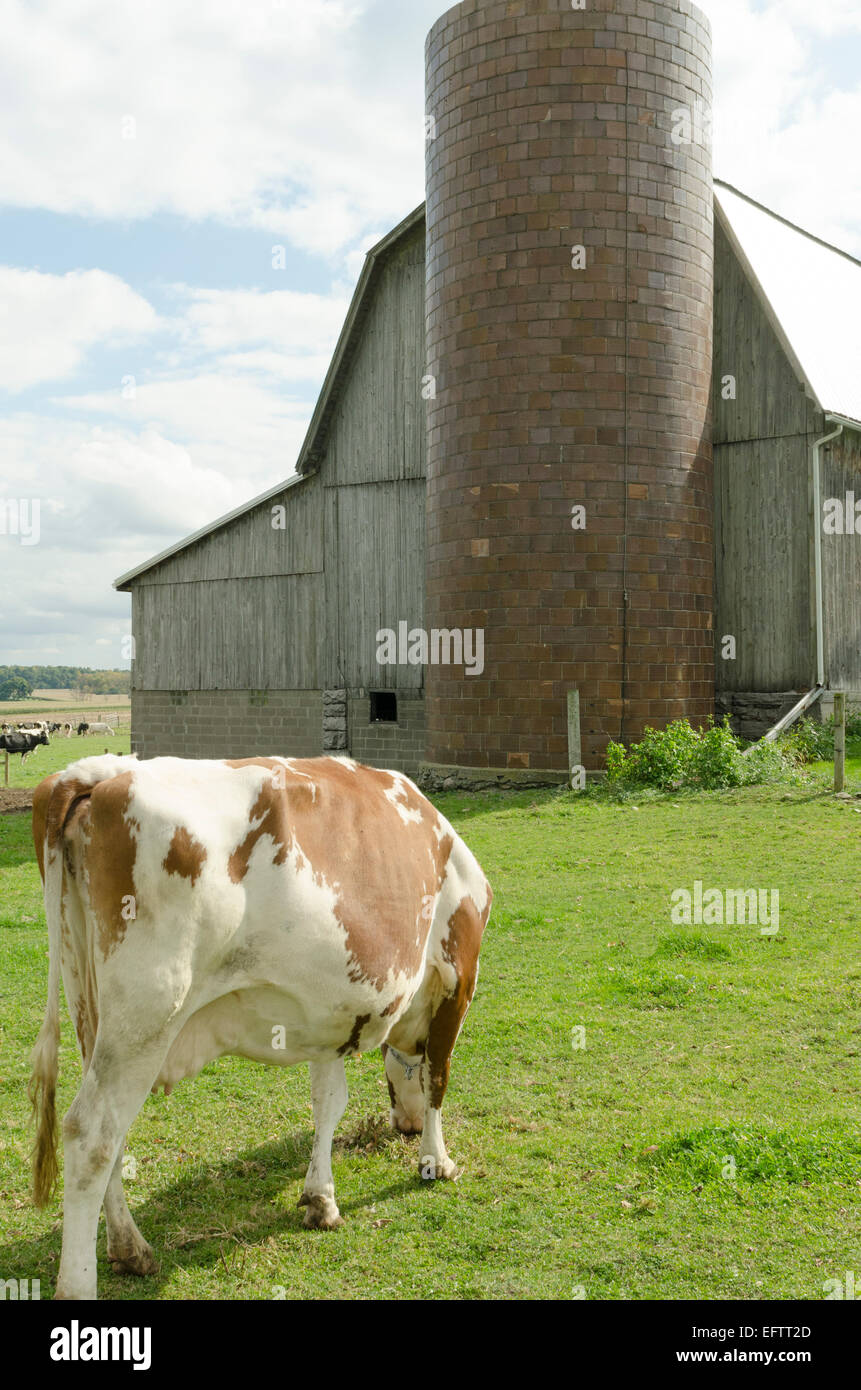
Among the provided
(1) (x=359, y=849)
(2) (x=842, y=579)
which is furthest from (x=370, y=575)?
(1) (x=359, y=849)

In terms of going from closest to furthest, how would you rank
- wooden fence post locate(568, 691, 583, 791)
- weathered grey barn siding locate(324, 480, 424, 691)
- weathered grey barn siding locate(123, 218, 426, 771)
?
1. wooden fence post locate(568, 691, 583, 791)
2. weathered grey barn siding locate(324, 480, 424, 691)
3. weathered grey barn siding locate(123, 218, 426, 771)

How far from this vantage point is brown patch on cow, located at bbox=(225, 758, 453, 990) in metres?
4.08

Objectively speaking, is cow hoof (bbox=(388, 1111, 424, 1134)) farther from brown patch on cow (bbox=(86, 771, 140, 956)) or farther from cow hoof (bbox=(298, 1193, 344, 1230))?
brown patch on cow (bbox=(86, 771, 140, 956))

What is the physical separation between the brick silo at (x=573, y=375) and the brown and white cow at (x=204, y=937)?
39.7 ft

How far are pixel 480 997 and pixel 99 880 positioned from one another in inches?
162

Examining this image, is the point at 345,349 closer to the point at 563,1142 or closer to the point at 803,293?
the point at 803,293

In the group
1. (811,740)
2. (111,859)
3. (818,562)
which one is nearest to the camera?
(111,859)

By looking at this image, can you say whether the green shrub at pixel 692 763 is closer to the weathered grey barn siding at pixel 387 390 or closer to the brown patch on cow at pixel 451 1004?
the weathered grey barn siding at pixel 387 390

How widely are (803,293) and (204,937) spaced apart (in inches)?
866

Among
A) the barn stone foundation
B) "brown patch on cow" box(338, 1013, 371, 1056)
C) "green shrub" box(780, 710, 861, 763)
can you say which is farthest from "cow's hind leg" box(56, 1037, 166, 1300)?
the barn stone foundation

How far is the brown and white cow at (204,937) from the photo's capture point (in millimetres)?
3645

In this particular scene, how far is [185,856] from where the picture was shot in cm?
372

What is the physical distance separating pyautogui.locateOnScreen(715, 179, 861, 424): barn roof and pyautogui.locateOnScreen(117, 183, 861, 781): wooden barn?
0.06 meters

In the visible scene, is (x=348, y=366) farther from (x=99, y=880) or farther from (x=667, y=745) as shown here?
(x=99, y=880)
